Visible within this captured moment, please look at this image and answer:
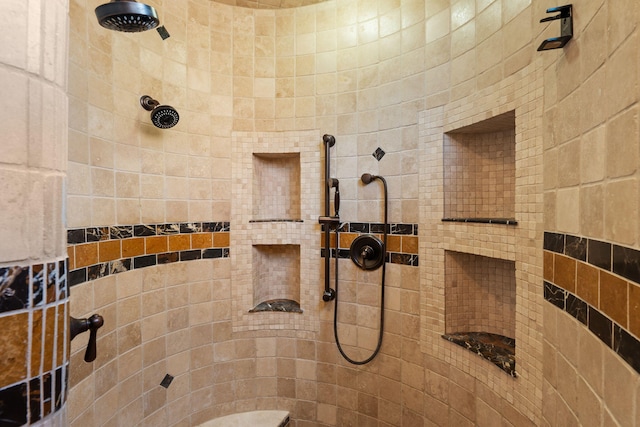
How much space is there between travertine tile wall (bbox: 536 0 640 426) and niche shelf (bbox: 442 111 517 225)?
1.91 feet

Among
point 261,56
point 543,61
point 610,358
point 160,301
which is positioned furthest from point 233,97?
point 610,358

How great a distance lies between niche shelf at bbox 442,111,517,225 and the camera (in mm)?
1583

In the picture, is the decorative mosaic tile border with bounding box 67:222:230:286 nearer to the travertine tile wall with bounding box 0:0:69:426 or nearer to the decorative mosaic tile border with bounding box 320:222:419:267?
the decorative mosaic tile border with bounding box 320:222:419:267

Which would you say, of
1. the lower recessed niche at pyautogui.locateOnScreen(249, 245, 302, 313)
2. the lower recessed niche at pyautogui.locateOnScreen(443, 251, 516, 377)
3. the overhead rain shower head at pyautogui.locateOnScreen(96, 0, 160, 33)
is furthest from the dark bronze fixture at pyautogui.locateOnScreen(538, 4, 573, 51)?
the lower recessed niche at pyautogui.locateOnScreen(249, 245, 302, 313)

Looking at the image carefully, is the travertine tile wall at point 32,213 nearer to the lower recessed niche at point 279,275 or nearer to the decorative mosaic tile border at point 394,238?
the decorative mosaic tile border at point 394,238

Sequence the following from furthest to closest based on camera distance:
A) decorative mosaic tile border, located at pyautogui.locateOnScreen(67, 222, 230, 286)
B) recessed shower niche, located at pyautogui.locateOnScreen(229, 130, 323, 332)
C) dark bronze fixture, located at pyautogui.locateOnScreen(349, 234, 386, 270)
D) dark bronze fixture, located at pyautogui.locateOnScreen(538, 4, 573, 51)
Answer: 1. recessed shower niche, located at pyautogui.locateOnScreen(229, 130, 323, 332)
2. dark bronze fixture, located at pyautogui.locateOnScreen(349, 234, 386, 270)
3. decorative mosaic tile border, located at pyautogui.locateOnScreen(67, 222, 230, 286)
4. dark bronze fixture, located at pyautogui.locateOnScreen(538, 4, 573, 51)

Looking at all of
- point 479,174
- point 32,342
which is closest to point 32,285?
point 32,342

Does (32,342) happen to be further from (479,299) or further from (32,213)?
(479,299)

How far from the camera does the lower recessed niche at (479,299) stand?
160cm

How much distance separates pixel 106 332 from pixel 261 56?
175cm

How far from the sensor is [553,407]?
97 centimetres

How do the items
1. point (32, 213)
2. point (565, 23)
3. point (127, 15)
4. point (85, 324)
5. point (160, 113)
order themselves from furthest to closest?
point (160, 113), point (127, 15), point (565, 23), point (85, 324), point (32, 213)

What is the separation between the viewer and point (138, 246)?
163 cm

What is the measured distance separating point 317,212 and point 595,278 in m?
1.45
